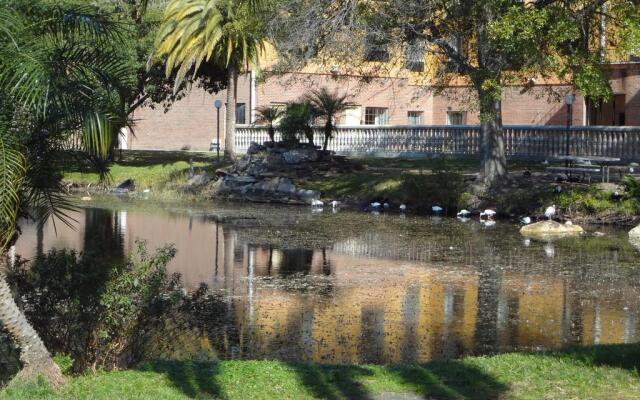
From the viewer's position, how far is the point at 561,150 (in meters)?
36.3

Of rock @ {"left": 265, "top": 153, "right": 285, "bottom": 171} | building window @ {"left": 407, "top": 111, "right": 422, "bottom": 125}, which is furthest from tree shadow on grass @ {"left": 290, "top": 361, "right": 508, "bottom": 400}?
building window @ {"left": 407, "top": 111, "right": 422, "bottom": 125}

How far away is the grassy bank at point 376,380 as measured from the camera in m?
8.32

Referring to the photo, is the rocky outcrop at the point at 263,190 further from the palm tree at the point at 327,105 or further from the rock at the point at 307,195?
the palm tree at the point at 327,105

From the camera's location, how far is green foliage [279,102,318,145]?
36750mm

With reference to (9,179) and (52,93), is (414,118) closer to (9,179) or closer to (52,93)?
(52,93)

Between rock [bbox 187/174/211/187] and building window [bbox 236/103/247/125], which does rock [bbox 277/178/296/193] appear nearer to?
rock [bbox 187/174/211/187]

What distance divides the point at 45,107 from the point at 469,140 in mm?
31768

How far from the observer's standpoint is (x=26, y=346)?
8.73 m

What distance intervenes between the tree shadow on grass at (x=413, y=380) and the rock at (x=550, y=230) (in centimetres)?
1552

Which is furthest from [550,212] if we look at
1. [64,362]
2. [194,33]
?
[64,362]

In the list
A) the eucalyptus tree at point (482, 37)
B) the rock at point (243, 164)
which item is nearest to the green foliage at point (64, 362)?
the eucalyptus tree at point (482, 37)

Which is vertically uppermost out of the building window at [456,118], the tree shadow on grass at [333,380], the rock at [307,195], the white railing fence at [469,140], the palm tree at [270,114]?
the building window at [456,118]

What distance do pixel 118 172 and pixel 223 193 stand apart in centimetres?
643

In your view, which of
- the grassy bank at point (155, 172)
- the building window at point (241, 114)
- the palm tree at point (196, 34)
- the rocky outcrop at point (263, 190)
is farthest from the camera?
the building window at point (241, 114)
